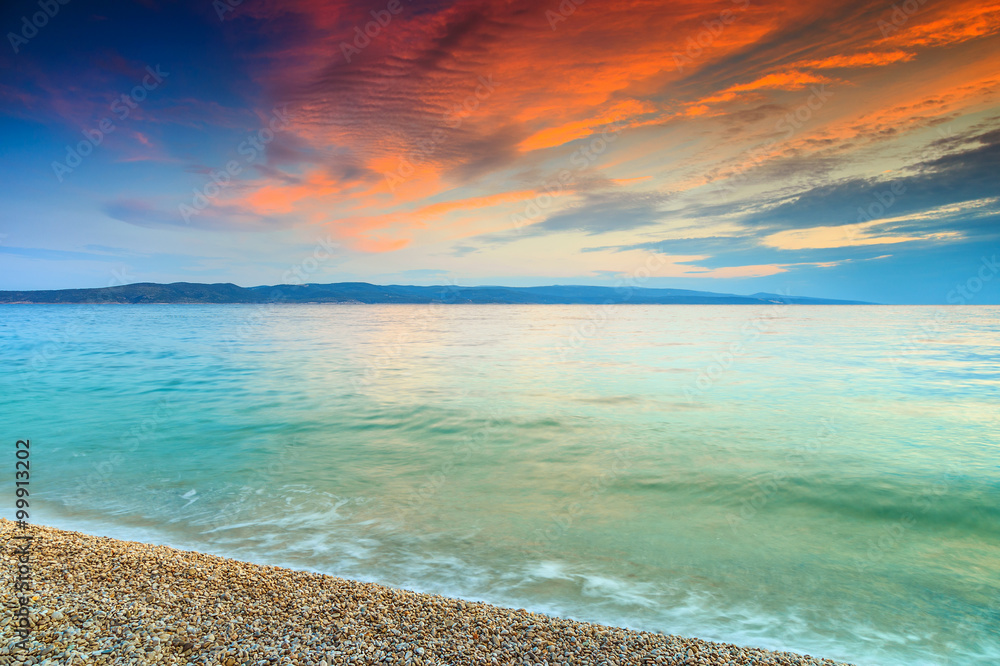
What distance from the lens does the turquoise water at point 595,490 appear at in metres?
5.57

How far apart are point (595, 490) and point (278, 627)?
251 inches

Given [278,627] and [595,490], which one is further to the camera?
[595,490]

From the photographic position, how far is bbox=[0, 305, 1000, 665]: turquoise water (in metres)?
5.57

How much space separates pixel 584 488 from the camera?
945 cm

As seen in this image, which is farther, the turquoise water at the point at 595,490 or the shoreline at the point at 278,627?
the turquoise water at the point at 595,490

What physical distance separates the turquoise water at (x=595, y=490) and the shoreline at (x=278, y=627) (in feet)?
2.92

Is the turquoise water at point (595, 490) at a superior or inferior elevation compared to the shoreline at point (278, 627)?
inferior

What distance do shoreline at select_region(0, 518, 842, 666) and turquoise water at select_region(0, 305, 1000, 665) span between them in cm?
89

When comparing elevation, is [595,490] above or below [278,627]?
below

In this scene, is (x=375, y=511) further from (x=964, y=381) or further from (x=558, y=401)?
(x=964, y=381)

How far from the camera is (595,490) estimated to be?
9359mm

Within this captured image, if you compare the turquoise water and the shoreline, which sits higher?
the shoreline

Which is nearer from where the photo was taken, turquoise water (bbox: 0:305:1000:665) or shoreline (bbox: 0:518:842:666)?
shoreline (bbox: 0:518:842:666)

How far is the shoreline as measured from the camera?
375 cm
